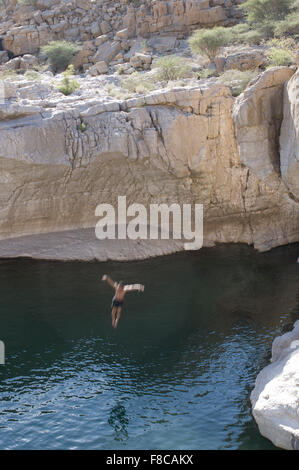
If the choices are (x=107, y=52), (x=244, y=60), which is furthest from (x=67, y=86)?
(x=107, y=52)

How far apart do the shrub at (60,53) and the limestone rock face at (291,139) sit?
57.3ft

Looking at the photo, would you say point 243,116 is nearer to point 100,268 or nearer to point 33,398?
point 100,268

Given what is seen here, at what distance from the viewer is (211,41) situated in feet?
87.6

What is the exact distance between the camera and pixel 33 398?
11453mm

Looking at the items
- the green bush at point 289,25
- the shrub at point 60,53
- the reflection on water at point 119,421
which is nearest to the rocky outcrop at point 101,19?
the shrub at point 60,53

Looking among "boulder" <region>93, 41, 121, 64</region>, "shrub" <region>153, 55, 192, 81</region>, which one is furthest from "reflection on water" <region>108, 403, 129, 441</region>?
"boulder" <region>93, 41, 121, 64</region>

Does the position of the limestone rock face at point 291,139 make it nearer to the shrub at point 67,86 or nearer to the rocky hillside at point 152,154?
the rocky hillside at point 152,154

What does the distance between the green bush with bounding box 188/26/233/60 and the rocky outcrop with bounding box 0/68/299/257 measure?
30.0 ft

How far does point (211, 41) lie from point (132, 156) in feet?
38.5

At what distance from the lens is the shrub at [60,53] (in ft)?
97.7

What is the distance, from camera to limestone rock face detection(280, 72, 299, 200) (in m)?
15.3

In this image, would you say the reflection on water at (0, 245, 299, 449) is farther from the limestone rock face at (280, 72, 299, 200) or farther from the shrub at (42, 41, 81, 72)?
the shrub at (42, 41, 81, 72)

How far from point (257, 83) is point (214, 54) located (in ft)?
36.6
